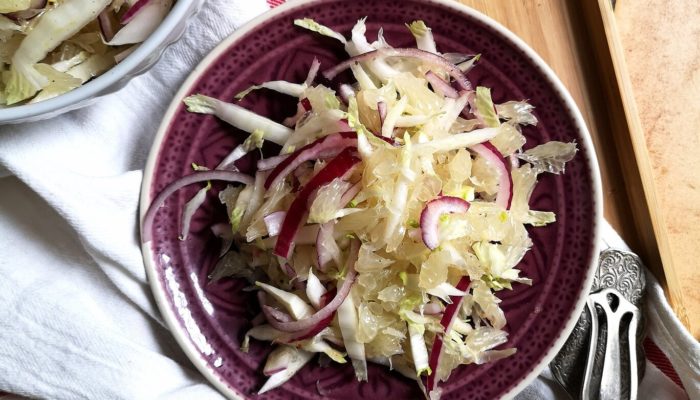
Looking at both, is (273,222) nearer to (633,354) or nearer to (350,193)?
(350,193)

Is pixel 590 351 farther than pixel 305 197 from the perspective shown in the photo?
Yes

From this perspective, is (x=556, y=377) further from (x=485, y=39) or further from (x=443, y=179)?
(x=485, y=39)

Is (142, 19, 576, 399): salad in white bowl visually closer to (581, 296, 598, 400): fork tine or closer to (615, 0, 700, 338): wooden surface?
(581, 296, 598, 400): fork tine

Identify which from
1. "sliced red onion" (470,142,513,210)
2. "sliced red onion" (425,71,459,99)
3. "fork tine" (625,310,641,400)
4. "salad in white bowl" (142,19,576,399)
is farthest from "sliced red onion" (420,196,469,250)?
"fork tine" (625,310,641,400)

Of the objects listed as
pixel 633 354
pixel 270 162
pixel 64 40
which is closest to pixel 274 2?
pixel 270 162

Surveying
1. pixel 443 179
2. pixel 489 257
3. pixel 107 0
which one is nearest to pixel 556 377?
pixel 489 257

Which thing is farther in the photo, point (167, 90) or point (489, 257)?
point (167, 90)
